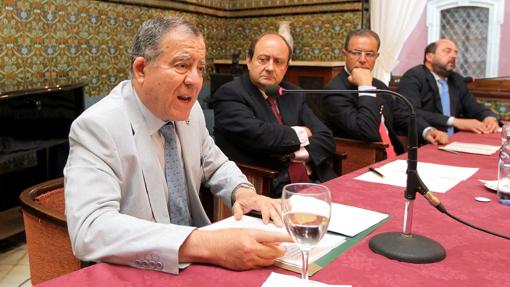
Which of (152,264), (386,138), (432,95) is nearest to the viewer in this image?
(152,264)

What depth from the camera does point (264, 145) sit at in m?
2.43

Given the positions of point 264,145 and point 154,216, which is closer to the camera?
point 154,216

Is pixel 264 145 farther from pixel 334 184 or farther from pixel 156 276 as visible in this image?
pixel 156 276

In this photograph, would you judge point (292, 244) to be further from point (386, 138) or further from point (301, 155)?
point (386, 138)

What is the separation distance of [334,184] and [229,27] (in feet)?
15.1

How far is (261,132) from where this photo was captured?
2428 mm

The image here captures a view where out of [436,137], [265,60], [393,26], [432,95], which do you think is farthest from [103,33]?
[436,137]

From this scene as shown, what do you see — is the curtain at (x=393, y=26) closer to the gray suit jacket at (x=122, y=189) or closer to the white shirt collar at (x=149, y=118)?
the gray suit jacket at (x=122, y=189)

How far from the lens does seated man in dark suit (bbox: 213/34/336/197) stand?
96.8 inches

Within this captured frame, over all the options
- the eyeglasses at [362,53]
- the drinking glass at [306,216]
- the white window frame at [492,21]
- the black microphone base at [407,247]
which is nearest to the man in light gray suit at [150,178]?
the drinking glass at [306,216]

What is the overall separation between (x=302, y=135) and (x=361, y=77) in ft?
2.17

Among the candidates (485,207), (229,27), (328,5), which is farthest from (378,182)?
(229,27)

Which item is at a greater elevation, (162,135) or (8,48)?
(8,48)

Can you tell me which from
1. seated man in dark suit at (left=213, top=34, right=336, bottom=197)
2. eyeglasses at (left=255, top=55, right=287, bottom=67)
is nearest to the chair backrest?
seated man in dark suit at (left=213, top=34, right=336, bottom=197)
